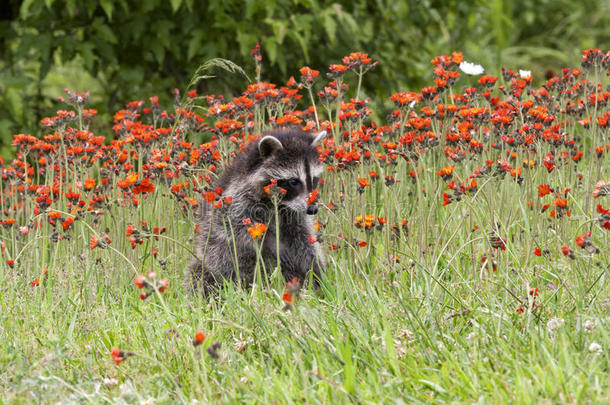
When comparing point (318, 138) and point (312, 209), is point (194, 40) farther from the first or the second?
point (312, 209)

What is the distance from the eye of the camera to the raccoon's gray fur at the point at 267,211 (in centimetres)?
539

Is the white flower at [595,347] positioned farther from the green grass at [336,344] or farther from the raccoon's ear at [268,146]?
the raccoon's ear at [268,146]

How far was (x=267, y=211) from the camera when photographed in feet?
18.2

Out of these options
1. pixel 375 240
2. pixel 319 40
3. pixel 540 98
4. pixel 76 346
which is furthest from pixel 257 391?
pixel 319 40

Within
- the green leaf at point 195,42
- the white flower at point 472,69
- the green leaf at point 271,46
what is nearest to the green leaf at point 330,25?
the green leaf at point 271,46

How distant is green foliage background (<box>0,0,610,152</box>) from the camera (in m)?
7.84

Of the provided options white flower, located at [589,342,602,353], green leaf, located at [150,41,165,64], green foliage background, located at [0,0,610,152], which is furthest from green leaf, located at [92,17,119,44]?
white flower, located at [589,342,602,353]

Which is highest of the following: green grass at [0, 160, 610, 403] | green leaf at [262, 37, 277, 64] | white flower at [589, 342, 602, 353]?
green leaf at [262, 37, 277, 64]

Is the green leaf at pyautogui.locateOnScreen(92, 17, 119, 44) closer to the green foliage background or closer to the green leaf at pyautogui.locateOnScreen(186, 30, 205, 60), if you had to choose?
the green foliage background

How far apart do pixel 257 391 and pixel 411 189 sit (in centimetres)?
323

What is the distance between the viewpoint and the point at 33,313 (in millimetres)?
4785

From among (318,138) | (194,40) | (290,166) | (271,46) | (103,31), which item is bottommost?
(290,166)

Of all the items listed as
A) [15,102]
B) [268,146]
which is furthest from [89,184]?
[15,102]

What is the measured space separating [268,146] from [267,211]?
49cm
